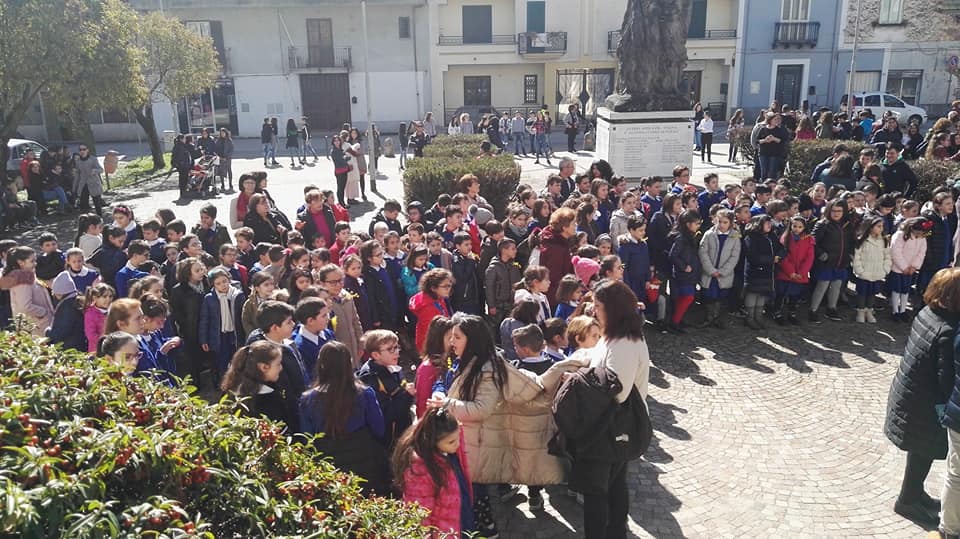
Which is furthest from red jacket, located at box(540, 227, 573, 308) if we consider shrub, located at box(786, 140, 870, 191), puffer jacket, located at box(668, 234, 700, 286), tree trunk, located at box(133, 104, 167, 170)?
tree trunk, located at box(133, 104, 167, 170)

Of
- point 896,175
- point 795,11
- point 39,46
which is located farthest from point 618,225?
point 795,11

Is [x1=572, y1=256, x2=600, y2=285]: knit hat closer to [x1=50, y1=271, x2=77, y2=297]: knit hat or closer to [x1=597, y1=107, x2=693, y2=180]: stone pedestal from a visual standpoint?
[x1=50, y1=271, x2=77, y2=297]: knit hat

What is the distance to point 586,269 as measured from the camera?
7.11 meters

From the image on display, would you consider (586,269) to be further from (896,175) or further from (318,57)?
(318,57)

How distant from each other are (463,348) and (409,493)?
0.98 meters

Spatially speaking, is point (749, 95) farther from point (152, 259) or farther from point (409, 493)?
point (409, 493)

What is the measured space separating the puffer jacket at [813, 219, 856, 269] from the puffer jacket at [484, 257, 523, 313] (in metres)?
3.97

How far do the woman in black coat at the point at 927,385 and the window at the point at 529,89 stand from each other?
34.2m

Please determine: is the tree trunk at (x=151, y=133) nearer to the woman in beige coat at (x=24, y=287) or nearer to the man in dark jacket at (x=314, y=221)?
the man in dark jacket at (x=314, y=221)

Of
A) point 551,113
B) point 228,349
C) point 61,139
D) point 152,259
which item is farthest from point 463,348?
point 61,139

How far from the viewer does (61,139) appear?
35.9 metres

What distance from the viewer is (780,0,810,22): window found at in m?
35.2

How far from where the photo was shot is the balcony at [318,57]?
3662cm

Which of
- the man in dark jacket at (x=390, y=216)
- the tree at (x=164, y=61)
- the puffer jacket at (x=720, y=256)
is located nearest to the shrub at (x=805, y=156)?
the puffer jacket at (x=720, y=256)
